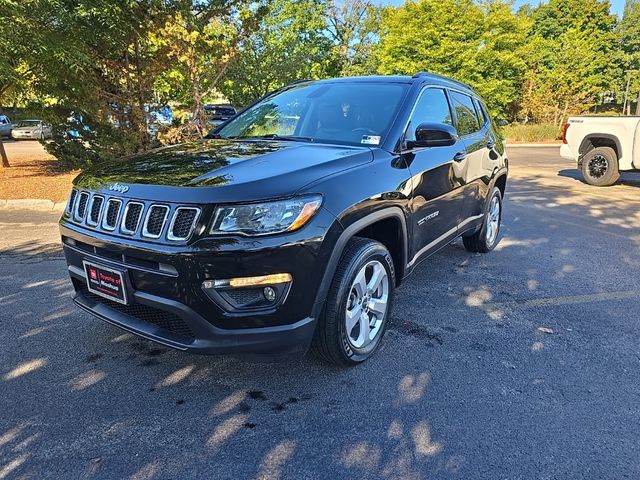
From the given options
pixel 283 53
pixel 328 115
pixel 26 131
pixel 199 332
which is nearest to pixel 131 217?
pixel 199 332

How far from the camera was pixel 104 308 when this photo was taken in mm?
2838

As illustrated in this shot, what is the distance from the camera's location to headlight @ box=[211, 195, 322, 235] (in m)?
2.33

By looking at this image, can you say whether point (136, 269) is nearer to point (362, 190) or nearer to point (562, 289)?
point (362, 190)

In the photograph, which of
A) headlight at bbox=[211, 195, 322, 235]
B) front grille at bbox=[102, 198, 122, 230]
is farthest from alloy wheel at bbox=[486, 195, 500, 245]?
front grille at bbox=[102, 198, 122, 230]

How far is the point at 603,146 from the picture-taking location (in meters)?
10.9

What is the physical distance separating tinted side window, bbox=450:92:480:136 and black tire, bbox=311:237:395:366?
2148mm

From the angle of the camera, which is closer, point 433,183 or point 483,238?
point 433,183

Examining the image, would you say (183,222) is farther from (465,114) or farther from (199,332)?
(465,114)

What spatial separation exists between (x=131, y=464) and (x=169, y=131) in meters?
8.43

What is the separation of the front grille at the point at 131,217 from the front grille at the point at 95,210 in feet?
0.89

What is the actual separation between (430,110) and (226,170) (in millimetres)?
2034

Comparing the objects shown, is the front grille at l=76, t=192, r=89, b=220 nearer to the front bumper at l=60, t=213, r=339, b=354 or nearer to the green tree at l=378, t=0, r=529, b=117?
the front bumper at l=60, t=213, r=339, b=354

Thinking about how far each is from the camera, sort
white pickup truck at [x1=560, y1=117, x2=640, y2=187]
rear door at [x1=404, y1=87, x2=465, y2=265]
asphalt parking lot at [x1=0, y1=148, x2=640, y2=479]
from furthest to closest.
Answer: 1. white pickup truck at [x1=560, y1=117, x2=640, y2=187]
2. rear door at [x1=404, y1=87, x2=465, y2=265]
3. asphalt parking lot at [x1=0, y1=148, x2=640, y2=479]

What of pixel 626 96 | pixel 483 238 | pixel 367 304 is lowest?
pixel 483 238
